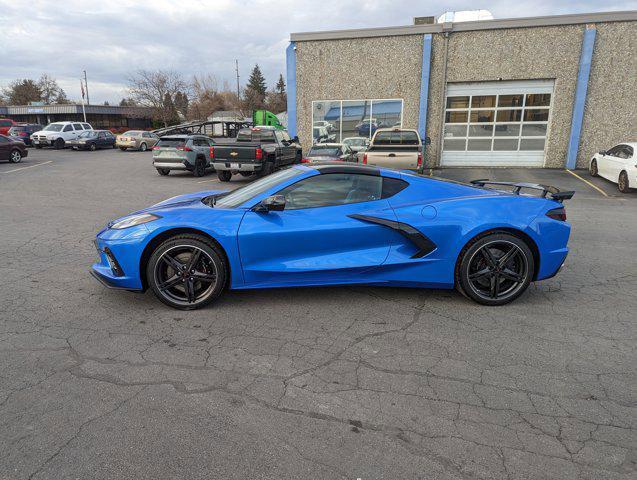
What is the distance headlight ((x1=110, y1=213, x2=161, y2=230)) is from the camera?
167 inches

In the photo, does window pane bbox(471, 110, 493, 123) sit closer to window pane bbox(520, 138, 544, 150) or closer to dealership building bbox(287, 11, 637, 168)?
dealership building bbox(287, 11, 637, 168)

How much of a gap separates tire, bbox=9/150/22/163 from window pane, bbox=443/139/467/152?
1968 centimetres

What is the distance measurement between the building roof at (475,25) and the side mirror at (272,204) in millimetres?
16146

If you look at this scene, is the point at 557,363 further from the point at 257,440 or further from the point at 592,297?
the point at 257,440

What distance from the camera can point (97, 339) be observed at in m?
3.64

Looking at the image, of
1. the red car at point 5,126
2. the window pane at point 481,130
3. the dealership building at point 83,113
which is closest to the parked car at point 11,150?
the red car at point 5,126

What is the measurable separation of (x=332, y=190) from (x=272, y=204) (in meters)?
0.64

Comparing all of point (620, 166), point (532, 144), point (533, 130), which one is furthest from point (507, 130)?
point (620, 166)

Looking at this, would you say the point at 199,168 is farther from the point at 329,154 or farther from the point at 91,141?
the point at 91,141

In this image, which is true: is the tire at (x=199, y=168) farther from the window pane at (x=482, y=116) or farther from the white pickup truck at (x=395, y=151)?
the window pane at (x=482, y=116)

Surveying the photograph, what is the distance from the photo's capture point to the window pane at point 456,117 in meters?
18.3

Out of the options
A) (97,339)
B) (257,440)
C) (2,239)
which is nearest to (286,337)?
(257,440)

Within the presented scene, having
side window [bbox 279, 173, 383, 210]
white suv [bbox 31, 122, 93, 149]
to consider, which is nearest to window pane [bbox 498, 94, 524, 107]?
side window [bbox 279, 173, 383, 210]

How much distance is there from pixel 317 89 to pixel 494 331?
17.2 metres
